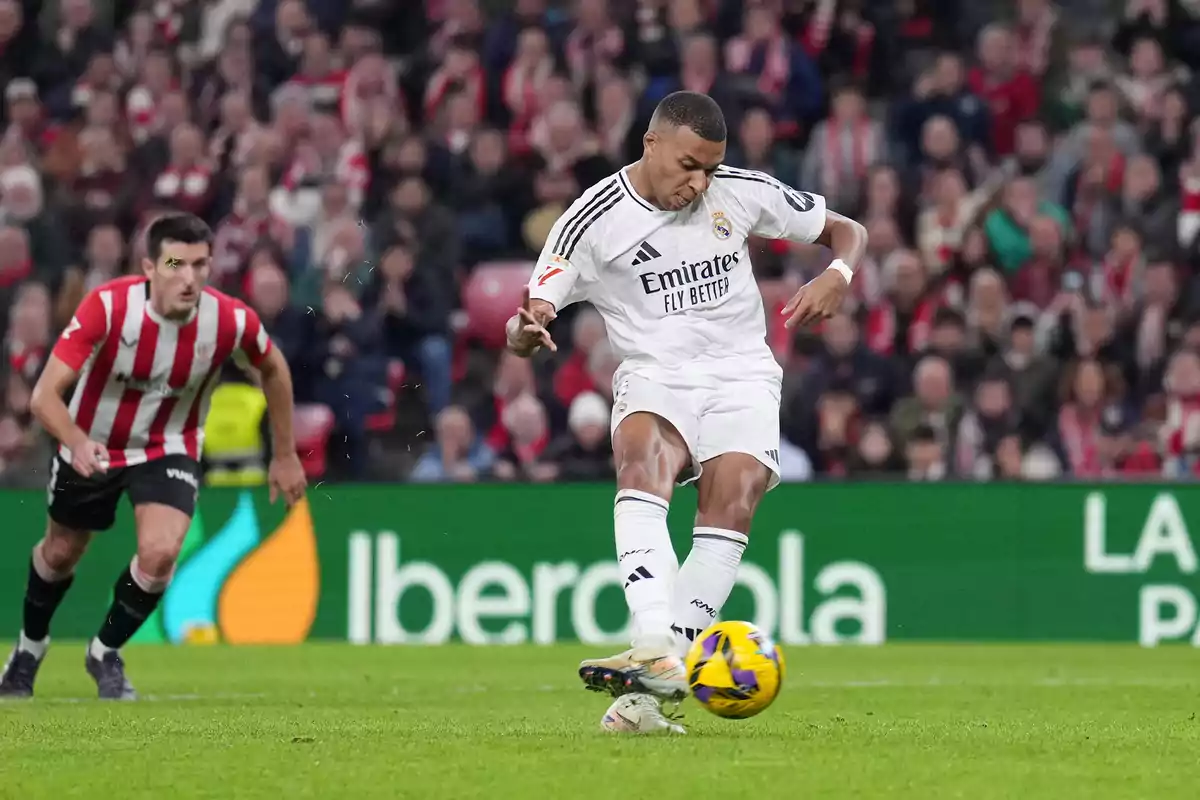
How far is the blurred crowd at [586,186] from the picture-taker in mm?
15094

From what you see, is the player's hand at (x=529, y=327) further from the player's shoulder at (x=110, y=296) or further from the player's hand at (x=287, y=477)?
the player's shoulder at (x=110, y=296)

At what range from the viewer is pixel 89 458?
27.2 feet

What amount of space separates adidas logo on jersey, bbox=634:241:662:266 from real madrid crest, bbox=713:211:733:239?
22 cm

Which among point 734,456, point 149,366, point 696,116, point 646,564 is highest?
point 696,116

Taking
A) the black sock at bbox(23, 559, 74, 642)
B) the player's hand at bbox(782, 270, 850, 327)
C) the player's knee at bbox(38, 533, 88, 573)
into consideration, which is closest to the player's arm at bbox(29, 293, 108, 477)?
the player's knee at bbox(38, 533, 88, 573)

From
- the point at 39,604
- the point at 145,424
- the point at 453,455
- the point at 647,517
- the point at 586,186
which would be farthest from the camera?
the point at 586,186

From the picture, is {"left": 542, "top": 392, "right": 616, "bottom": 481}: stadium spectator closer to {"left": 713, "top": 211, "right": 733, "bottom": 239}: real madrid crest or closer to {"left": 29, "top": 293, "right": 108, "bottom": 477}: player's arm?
{"left": 29, "top": 293, "right": 108, "bottom": 477}: player's arm

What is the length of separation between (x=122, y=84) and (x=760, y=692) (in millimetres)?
13118

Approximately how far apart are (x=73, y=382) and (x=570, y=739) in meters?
3.38

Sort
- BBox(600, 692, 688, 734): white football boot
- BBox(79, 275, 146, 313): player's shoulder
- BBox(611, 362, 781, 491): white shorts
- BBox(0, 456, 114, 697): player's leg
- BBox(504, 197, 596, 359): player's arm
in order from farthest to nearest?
BBox(0, 456, 114, 697): player's leg < BBox(79, 275, 146, 313): player's shoulder < BBox(611, 362, 781, 491): white shorts < BBox(504, 197, 596, 359): player's arm < BBox(600, 692, 688, 734): white football boot

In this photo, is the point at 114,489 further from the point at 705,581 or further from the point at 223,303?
the point at 705,581

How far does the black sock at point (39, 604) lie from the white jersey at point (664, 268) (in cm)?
340

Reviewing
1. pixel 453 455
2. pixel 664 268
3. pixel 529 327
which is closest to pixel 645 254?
pixel 664 268

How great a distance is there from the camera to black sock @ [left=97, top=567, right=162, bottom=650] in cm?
922
